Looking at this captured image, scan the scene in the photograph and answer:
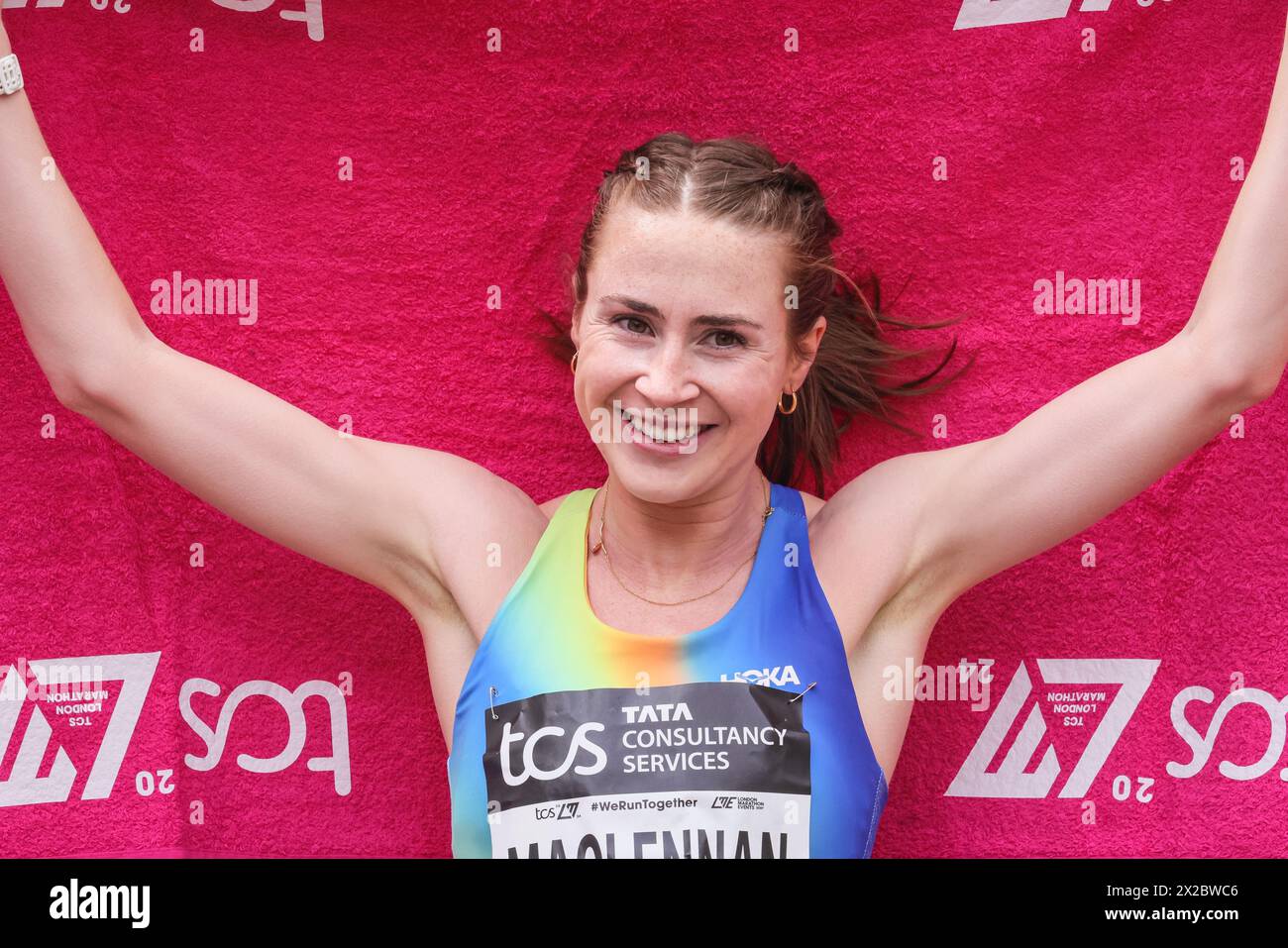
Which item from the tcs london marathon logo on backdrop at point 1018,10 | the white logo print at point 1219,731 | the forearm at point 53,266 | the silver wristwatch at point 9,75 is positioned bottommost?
the white logo print at point 1219,731

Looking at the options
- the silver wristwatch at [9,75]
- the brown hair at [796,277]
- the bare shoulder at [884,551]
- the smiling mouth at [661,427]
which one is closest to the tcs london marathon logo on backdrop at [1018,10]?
the brown hair at [796,277]

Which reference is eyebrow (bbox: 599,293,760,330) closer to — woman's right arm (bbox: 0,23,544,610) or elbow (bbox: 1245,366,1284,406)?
woman's right arm (bbox: 0,23,544,610)

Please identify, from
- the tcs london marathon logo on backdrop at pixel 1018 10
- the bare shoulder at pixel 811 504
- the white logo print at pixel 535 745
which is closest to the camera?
the white logo print at pixel 535 745

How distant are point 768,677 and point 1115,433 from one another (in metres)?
0.49

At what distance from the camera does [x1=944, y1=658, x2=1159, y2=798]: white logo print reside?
1908 mm

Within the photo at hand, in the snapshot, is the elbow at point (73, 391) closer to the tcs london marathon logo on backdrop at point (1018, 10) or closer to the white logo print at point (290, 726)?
the white logo print at point (290, 726)

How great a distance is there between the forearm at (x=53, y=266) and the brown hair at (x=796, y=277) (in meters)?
0.57

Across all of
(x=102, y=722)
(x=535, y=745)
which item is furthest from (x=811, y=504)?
(x=102, y=722)

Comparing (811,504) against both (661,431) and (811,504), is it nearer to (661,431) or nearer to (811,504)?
(811,504)

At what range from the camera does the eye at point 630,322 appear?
61.1 inches

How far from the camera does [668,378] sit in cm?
150

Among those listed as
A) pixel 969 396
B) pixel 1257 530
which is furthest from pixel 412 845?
pixel 1257 530

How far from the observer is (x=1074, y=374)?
75.0 inches

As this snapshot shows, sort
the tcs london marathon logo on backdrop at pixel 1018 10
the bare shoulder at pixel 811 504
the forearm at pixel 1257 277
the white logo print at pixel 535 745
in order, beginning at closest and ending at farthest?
the forearm at pixel 1257 277
the white logo print at pixel 535 745
the bare shoulder at pixel 811 504
the tcs london marathon logo on backdrop at pixel 1018 10
